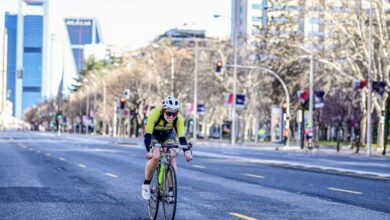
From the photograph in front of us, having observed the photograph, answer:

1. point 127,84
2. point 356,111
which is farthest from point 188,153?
point 127,84

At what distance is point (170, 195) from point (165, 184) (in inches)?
10.2

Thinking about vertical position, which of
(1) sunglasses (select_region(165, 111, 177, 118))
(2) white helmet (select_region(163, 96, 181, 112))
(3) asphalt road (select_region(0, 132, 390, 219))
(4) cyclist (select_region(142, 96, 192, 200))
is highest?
(2) white helmet (select_region(163, 96, 181, 112))

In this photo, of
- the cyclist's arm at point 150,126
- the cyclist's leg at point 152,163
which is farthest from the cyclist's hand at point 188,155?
the cyclist's arm at point 150,126

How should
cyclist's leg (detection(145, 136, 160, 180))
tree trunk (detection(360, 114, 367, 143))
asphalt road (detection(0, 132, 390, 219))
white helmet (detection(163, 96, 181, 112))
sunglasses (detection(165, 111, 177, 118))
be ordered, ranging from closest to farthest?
white helmet (detection(163, 96, 181, 112)) → sunglasses (detection(165, 111, 177, 118)) → cyclist's leg (detection(145, 136, 160, 180)) → asphalt road (detection(0, 132, 390, 219)) → tree trunk (detection(360, 114, 367, 143))

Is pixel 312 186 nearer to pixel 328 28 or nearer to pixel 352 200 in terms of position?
pixel 352 200

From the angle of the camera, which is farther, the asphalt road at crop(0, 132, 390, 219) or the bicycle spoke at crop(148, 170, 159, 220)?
the asphalt road at crop(0, 132, 390, 219)

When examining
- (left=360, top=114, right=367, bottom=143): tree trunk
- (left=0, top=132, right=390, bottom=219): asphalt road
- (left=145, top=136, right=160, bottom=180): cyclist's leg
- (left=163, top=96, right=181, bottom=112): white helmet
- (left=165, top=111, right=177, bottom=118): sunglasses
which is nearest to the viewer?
(left=163, top=96, right=181, bottom=112): white helmet

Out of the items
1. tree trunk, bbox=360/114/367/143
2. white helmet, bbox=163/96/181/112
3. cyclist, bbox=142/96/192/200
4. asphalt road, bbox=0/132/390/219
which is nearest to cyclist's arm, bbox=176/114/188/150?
cyclist, bbox=142/96/192/200

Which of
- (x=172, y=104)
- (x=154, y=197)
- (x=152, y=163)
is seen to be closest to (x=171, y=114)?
(x=172, y=104)

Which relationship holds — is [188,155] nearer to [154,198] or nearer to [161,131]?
[161,131]

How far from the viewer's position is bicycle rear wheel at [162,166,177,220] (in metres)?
12.6

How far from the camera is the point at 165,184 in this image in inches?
507

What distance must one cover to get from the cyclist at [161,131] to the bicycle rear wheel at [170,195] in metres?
0.21

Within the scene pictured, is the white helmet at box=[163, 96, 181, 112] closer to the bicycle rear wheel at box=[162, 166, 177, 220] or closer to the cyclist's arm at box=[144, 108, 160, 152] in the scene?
the cyclist's arm at box=[144, 108, 160, 152]
